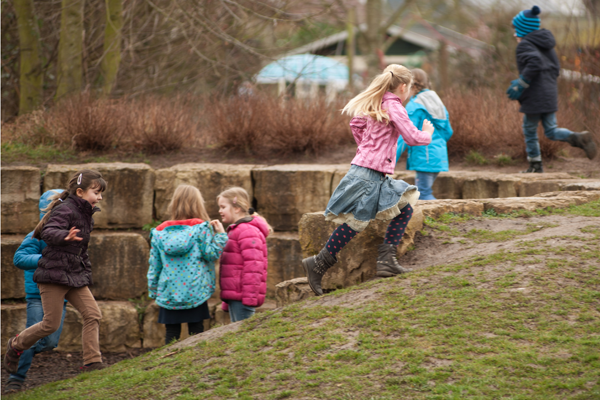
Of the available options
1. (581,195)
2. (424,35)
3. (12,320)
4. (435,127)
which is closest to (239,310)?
(435,127)

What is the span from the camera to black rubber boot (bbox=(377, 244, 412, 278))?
4004 millimetres

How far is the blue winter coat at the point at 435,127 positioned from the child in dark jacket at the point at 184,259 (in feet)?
6.77

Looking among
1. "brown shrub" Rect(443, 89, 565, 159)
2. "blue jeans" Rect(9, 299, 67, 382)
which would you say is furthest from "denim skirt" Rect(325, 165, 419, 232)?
"brown shrub" Rect(443, 89, 565, 159)

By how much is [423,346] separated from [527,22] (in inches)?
186

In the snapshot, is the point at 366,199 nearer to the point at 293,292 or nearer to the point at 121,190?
the point at 293,292

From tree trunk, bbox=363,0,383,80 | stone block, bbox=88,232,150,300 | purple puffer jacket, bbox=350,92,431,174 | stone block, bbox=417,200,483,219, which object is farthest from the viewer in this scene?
tree trunk, bbox=363,0,383,80

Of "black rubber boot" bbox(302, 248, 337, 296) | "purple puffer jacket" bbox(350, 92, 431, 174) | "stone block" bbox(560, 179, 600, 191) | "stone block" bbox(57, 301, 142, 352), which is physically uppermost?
"purple puffer jacket" bbox(350, 92, 431, 174)

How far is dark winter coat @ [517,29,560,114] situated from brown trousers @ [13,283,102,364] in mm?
4883

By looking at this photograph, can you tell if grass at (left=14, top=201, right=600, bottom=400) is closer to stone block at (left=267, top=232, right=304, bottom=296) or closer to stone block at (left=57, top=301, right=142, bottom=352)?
stone block at (left=57, top=301, right=142, bottom=352)

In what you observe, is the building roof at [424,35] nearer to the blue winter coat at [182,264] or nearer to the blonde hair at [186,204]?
the blonde hair at [186,204]

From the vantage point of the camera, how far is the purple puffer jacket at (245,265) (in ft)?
15.0

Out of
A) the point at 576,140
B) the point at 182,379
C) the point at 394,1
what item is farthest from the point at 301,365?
the point at 394,1

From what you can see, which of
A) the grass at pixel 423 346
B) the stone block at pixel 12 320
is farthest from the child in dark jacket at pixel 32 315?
the stone block at pixel 12 320

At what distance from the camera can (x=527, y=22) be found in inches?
→ 253
